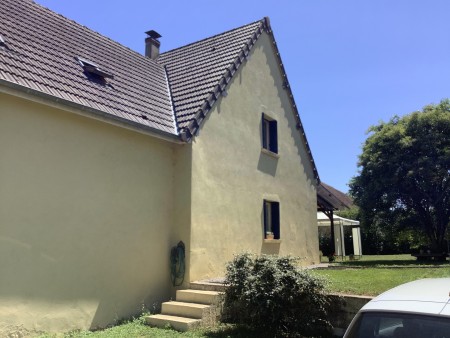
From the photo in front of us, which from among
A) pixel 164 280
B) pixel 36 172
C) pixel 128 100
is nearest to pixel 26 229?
pixel 36 172

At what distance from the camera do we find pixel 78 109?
787cm

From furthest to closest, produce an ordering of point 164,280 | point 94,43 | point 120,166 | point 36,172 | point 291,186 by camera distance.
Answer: point 291,186 < point 94,43 < point 164,280 < point 120,166 < point 36,172

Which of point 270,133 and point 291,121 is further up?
point 291,121

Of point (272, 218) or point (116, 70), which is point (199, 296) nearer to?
point (272, 218)

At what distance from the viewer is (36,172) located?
734 centimetres

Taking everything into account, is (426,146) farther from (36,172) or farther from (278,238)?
(36,172)

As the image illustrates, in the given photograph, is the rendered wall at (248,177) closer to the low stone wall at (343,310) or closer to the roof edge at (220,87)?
the roof edge at (220,87)

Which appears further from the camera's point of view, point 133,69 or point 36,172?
point 133,69

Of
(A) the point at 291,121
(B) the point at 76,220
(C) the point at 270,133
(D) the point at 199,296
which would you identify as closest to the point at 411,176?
(A) the point at 291,121

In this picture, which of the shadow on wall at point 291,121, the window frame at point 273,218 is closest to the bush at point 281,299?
the window frame at point 273,218

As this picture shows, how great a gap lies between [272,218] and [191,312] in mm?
6254

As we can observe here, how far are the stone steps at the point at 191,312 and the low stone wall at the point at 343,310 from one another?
7.08 ft

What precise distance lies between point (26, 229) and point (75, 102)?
8.15 feet

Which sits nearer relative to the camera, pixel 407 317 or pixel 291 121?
pixel 407 317
